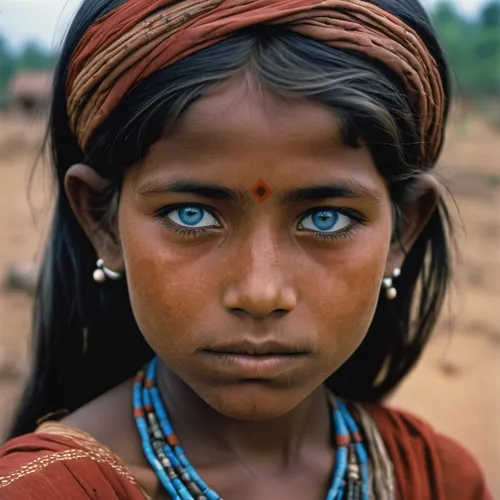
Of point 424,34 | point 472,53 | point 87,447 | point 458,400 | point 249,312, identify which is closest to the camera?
point 249,312

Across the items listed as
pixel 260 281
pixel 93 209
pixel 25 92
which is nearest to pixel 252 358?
pixel 260 281

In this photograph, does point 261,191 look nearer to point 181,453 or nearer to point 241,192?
point 241,192

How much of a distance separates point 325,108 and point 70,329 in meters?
0.86

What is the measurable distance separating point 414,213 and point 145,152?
0.60 m

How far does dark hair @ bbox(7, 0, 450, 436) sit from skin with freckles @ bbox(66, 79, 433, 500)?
0.04 m

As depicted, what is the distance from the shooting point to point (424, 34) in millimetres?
1535

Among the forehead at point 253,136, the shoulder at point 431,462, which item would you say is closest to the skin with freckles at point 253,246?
the forehead at point 253,136

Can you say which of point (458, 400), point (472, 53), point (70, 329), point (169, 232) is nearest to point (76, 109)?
point (169, 232)

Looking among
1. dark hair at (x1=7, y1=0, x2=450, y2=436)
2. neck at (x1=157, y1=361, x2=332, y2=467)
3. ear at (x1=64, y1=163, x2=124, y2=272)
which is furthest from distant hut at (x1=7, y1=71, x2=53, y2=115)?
neck at (x1=157, y1=361, x2=332, y2=467)

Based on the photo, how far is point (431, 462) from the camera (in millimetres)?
1754

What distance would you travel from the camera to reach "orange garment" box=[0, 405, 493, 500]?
1300mm

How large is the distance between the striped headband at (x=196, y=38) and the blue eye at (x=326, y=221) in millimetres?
270

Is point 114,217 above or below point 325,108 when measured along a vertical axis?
below

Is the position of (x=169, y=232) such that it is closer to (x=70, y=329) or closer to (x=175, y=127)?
(x=175, y=127)
